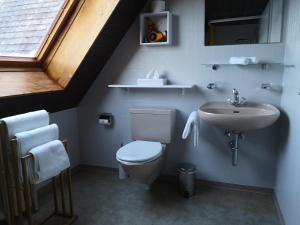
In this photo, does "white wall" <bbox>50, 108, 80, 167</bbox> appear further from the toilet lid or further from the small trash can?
the small trash can

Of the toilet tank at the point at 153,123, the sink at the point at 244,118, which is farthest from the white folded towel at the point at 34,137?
the sink at the point at 244,118

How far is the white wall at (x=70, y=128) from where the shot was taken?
8.38 ft

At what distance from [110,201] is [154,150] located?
2.09 feet

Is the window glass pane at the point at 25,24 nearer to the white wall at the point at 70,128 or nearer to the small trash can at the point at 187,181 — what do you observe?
the white wall at the point at 70,128

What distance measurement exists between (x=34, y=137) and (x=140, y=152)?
0.84m

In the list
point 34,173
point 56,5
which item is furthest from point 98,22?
point 34,173

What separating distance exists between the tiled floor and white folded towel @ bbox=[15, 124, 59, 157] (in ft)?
2.32

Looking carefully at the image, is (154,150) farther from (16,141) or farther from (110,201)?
(16,141)

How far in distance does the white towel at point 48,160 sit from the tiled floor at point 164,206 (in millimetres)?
525

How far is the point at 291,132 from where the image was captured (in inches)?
71.1

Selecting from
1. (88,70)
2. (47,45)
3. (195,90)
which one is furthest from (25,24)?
(195,90)

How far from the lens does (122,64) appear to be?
8.50 ft

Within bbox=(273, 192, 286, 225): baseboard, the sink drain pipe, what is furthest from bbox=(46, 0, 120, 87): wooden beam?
bbox=(273, 192, 286, 225): baseboard

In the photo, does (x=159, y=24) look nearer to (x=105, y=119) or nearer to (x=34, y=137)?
(x=105, y=119)
